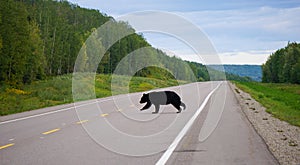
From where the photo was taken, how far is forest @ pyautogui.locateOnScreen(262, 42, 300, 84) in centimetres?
12177

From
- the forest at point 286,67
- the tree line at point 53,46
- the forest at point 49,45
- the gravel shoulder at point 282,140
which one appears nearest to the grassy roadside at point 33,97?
the forest at point 49,45

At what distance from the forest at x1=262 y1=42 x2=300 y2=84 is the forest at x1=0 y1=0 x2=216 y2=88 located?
168 ft

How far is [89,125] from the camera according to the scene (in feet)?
46.8

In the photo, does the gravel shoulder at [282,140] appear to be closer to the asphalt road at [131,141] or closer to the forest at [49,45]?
the asphalt road at [131,141]

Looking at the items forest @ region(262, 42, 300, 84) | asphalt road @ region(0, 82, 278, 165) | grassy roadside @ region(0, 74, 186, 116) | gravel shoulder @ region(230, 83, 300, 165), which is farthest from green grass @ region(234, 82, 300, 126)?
forest @ region(262, 42, 300, 84)

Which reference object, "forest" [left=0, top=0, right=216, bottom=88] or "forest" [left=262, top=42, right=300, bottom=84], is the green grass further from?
"forest" [left=262, top=42, right=300, bottom=84]

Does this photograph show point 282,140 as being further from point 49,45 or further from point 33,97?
point 49,45

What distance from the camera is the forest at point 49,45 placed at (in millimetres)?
40406

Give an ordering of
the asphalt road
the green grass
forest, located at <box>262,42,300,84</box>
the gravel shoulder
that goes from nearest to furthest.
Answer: the asphalt road
the gravel shoulder
the green grass
forest, located at <box>262,42,300,84</box>

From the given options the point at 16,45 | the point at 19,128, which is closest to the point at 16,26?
the point at 16,45

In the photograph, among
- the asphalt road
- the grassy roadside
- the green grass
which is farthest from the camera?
the grassy roadside

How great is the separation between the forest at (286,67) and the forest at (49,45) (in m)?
51.1

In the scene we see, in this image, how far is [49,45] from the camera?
63.7 meters

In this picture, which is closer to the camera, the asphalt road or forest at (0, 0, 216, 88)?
the asphalt road
